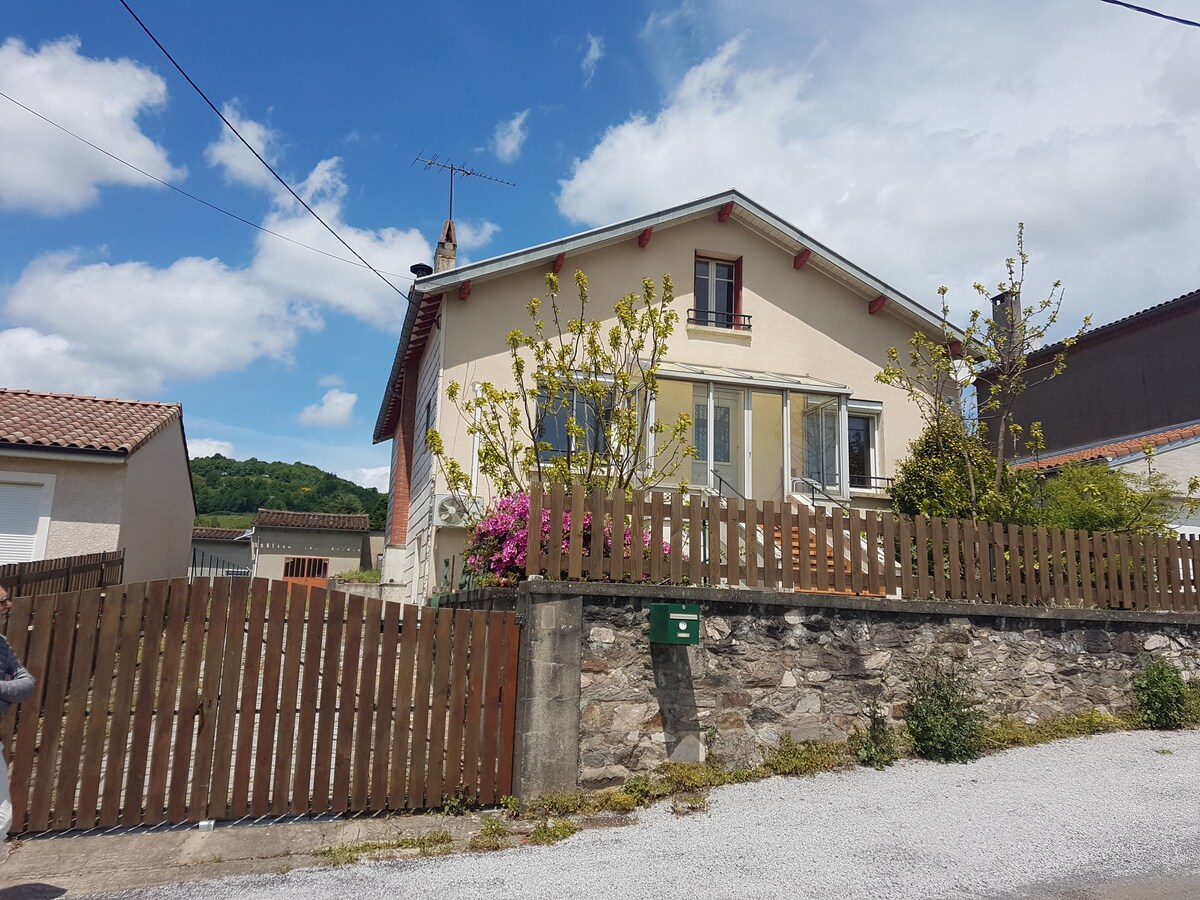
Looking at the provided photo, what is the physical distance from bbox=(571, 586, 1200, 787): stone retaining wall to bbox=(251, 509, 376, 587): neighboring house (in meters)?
27.7

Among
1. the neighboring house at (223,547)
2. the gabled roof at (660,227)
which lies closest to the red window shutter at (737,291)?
the gabled roof at (660,227)

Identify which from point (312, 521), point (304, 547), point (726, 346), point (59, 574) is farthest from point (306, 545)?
point (59, 574)

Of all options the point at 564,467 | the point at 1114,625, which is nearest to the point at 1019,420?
the point at 1114,625

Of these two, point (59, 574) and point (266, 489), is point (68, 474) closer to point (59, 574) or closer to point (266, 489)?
point (59, 574)

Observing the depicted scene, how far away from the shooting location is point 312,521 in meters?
33.5

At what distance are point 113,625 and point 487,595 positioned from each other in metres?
2.85

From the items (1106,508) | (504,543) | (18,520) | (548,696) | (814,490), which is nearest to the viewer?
(548,696)

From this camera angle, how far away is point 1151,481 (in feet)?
34.4

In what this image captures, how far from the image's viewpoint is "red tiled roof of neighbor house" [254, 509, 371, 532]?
32.7 metres

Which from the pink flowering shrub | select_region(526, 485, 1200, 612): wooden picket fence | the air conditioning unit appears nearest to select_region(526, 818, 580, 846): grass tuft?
select_region(526, 485, 1200, 612): wooden picket fence

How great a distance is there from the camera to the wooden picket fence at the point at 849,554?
631 cm

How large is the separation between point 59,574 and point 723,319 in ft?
35.1

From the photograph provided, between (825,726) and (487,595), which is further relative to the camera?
(487,595)

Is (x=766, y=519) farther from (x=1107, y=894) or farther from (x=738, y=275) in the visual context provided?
(x=738, y=275)
